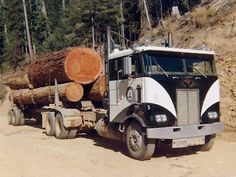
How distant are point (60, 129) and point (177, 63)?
6229 mm

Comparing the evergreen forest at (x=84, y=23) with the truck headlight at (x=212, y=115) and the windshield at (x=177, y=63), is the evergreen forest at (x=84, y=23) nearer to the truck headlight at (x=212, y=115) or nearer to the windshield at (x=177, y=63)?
the windshield at (x=177, y=63)

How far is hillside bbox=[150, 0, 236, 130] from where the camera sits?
1583cm

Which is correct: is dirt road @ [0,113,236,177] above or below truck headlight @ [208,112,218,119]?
below

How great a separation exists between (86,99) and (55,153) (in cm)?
408

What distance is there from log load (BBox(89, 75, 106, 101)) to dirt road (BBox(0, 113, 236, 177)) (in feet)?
6.01

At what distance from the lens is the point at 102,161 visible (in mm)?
11102

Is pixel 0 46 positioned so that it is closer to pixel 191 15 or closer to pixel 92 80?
pixel 191 15

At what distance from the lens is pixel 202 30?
2219cm

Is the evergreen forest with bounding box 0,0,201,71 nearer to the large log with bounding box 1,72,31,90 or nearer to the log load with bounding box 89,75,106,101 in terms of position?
the large log with bounding box 1,72,31,90

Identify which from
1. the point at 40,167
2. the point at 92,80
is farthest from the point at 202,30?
the point at 40,167

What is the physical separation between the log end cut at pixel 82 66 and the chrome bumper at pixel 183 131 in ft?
19.1

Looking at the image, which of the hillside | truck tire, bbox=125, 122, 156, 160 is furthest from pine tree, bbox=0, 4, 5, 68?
truck tire, bbox=125, 122, 156, 160

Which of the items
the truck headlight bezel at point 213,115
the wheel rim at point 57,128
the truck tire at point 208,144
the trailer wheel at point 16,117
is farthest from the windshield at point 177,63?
the trailer wheel at point 16,117

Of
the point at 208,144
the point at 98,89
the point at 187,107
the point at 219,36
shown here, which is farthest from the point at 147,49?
the point at 219,36
